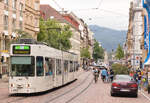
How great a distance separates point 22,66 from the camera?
65.1ft

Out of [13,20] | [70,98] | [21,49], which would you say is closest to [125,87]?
[70,98]

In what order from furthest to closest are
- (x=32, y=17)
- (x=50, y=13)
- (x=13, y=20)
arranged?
1. (x=50, y=13)
2. (x=32, y=17)
3. (x=13, y=20)

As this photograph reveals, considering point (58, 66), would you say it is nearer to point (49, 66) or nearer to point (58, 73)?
point (58, 73)

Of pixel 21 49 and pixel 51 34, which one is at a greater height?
pixel 51 34

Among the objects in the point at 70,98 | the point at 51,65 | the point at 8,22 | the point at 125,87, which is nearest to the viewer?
the point at 70,98

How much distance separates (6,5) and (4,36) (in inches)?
166

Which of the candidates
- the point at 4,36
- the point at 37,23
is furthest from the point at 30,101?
the point at 37,23

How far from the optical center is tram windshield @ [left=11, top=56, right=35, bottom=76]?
19.8 m

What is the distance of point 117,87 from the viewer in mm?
20828

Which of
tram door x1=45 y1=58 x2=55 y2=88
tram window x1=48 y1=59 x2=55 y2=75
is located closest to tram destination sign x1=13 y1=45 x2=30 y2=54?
tram door x1=45 y1=58 x2=55 y2=88

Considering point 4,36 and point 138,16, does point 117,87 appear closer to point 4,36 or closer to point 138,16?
point 4,36

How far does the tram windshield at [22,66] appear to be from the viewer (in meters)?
19.8

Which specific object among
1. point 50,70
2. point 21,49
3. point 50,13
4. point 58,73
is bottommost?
point 58,73

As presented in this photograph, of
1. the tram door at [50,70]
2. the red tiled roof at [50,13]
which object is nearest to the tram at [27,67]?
the tram door at [50,70]
